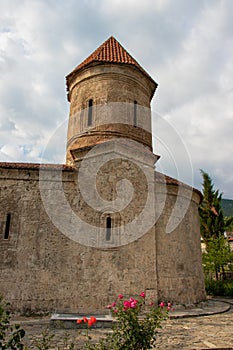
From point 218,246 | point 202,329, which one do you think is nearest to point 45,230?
point 202,329

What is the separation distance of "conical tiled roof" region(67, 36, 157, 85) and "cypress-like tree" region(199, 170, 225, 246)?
49.9ft

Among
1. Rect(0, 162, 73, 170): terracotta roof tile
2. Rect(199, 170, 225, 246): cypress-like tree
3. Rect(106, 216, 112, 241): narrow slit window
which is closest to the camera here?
Rect(106, 216, 112, 241): narrow slit window

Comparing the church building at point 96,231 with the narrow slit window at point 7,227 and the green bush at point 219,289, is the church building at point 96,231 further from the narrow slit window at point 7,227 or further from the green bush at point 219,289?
the green bush at point 219,289

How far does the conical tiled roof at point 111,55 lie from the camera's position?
11.4 metres

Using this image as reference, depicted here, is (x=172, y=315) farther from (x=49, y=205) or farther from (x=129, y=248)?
(x=49, y=205)

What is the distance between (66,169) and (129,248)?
10.9 ft

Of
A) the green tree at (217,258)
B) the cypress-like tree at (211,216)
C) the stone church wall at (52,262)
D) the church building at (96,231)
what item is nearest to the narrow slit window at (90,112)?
the church building at (96,231)

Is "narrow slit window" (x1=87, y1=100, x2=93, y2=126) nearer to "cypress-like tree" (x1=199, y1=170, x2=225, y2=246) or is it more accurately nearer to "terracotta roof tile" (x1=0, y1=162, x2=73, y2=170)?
"terracotta roof tile" (x1=0, y1=162, x2=73, y2=170)

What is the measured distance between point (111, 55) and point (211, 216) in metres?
16.8

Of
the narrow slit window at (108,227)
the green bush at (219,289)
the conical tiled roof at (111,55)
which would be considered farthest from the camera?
the green bush at (219,289)

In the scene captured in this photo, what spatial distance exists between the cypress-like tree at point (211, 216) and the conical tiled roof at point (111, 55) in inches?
598

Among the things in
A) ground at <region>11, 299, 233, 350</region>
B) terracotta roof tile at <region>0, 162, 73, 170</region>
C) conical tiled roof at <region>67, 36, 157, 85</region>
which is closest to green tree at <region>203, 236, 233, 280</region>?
ground at <region>11, 299, 233, 350</region>

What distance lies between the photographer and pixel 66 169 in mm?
8930

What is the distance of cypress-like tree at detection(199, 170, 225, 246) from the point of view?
22.6 m
